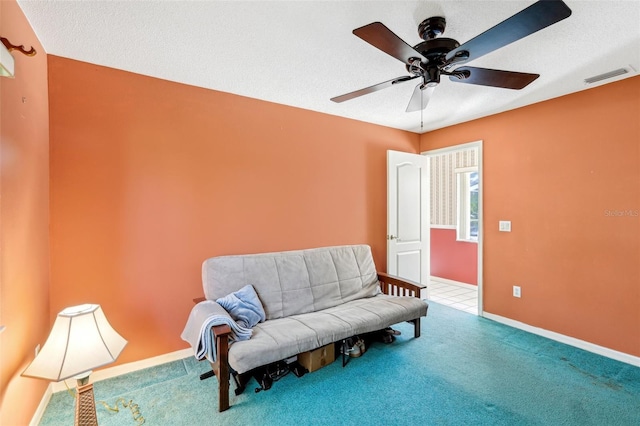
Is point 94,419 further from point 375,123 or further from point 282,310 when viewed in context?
point 375,123

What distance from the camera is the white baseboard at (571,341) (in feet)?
8.37

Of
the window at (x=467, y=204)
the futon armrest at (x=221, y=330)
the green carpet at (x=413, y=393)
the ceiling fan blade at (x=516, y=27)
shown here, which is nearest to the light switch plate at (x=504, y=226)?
the green carpet at (x=413, y=393)

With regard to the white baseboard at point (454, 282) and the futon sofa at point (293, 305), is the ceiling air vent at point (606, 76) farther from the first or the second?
the white baseboard at point (454, 282)

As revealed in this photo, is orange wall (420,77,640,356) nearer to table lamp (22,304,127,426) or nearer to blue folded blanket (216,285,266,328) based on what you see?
blue folded blanket (216,285,266,328)

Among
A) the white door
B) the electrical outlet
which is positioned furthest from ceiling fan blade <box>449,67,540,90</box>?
the electrical outlet

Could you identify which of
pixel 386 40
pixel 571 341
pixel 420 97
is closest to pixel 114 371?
pixel 386 40

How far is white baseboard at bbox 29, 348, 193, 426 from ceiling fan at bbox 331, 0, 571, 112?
2.62 meters

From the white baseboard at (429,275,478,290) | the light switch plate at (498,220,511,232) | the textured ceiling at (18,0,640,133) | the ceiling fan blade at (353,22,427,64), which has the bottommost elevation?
the white baseboard at (429,275,478,290)

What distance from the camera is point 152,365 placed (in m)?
2.48

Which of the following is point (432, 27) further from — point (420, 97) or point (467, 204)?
point (467, 204)

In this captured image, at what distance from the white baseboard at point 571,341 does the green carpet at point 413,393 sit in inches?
3.2

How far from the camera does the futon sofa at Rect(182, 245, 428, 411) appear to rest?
2.00 meters

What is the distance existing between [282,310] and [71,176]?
1970mm

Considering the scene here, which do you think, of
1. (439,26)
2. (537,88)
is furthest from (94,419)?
(537,88)
